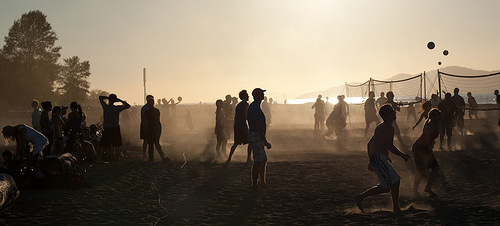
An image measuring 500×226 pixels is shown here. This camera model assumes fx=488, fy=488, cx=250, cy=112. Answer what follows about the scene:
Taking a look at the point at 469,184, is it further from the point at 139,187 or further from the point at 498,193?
the point at 139,187

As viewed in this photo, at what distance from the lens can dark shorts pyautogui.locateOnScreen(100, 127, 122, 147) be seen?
12.1 meters

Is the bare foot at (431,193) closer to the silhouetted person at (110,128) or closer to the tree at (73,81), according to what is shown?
the silhouetted person at (110,128)

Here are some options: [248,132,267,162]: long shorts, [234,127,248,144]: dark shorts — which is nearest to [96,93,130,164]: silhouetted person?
[234,127,248,144]: dark shorts

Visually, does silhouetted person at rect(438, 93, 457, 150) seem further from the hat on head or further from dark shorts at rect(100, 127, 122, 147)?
dark shorts at rect(100, 127, 122, 147)

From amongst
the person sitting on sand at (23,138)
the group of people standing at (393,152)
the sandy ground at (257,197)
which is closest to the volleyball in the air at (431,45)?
the sandy ground at (257,197)

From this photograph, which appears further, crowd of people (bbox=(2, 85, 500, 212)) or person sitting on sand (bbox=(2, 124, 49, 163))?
person sitting on sand (bbox=(2, 124, 49, 163))

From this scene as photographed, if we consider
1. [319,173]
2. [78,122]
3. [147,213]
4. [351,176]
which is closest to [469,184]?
[351,176]

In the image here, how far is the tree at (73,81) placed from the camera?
59.5 m

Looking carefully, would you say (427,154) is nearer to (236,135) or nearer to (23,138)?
(236,135)

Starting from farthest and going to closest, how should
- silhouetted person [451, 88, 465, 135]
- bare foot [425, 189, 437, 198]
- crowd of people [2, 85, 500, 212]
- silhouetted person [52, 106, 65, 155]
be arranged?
silhouetted person [451, 88, 465, 135], silhouetted person [52, 106, 65, 155], bare foot [425, 189, 437, 198], crowd of people [2, 85, 500, 212]

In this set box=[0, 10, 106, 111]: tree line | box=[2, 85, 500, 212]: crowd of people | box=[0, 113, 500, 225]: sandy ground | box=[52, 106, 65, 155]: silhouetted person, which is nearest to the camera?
box=[0, 113, 500, 225]: sandy ground

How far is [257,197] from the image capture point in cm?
809

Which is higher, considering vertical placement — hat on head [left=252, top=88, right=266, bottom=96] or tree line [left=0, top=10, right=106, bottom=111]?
tree line [left=0, top=10, right=106, bottom=111]

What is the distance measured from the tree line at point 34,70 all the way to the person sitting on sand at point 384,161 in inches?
1988
